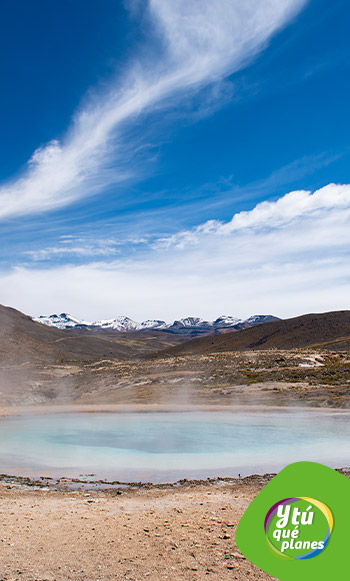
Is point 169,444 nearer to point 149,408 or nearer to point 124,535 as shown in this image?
point 124,535

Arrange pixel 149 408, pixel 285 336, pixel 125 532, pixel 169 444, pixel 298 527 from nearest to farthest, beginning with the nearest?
pixel 298 527, pixel 125 532, pixel 169 444, pixel 149 408, pixel 285 336

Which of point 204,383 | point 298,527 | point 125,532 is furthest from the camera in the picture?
point 204,383

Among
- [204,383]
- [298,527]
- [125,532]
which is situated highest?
[298,527]

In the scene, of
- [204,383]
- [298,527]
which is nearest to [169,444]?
[298,527]

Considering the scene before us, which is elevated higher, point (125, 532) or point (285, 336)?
point (285, 336)

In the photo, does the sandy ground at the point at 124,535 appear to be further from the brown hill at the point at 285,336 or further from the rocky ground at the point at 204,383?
the brown hill at the point at 285,336

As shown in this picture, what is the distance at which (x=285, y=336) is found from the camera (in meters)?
106

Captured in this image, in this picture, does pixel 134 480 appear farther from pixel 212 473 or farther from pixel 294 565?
pixel 294 565

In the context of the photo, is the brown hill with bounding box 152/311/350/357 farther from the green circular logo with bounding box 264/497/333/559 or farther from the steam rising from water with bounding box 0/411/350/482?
the green circular logo with bounding box 264/497/333/559

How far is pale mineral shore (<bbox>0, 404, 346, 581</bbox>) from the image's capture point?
6.27 meters

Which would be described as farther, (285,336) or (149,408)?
(285,336)

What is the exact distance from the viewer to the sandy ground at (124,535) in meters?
6.26

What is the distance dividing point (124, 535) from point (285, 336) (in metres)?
102

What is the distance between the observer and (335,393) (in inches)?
1283
